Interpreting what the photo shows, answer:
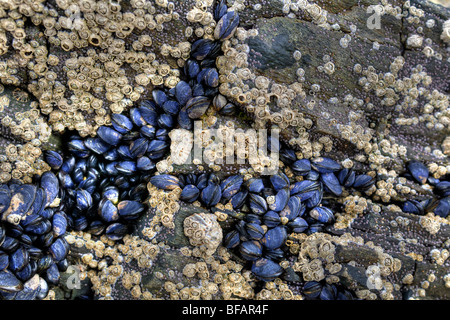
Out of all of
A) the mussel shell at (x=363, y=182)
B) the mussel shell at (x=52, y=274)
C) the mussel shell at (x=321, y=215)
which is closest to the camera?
the mussel shell at (x=52, y=274)

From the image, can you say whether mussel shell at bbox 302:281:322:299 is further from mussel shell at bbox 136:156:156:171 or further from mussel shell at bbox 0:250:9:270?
mussel shell at bbox 0:250:9:270

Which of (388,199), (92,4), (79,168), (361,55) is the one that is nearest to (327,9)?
(361,55)

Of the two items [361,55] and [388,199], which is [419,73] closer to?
[361,55]

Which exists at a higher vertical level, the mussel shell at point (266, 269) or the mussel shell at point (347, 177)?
the mussel shell at point (347, 177)

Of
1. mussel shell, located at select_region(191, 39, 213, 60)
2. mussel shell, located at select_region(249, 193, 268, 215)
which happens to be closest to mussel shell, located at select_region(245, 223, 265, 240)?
mussel shell, located at select_region(249, 193, 268, 215)

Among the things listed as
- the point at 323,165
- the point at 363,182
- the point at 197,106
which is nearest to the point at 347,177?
Answer: the point at 363,182

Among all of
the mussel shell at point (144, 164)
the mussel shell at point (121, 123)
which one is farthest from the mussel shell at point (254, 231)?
the mussel shell at point (121, 123)

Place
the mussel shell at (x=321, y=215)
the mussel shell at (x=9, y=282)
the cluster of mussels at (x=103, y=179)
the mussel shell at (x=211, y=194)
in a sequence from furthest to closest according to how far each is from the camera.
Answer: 1. the mussel shell at (x=321, y=215)
2. the mussel shell at (x=211, y=194)
3. the cluster of mussels at (x=103, y=179)
4. the mussel shell at (x=9, y=282)

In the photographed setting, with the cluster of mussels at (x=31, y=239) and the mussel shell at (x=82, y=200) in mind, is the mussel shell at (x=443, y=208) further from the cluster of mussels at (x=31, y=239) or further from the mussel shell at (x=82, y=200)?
the cluster of mussels at (x=31, y=239)
